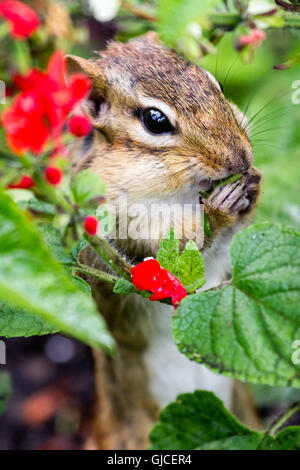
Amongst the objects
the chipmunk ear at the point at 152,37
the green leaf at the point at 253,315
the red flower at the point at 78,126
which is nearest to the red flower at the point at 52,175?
the red flower at the point at 78,126

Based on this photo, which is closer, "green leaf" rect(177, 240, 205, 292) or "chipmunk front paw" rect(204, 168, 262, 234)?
"green leaf" rect(177, 240, 205, 292)

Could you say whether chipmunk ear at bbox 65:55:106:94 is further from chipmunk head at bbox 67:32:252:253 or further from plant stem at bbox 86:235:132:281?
plant stem at bbox 86:235:132:281

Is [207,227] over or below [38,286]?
over

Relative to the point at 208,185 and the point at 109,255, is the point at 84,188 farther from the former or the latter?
the point at 208,185

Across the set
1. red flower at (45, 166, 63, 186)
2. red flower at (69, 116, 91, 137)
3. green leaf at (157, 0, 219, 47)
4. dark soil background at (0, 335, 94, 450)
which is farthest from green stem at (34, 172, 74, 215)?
dark soil background at (0, 335, 94, 450)

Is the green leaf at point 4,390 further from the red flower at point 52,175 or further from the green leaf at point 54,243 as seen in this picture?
the red flower at point 52,175

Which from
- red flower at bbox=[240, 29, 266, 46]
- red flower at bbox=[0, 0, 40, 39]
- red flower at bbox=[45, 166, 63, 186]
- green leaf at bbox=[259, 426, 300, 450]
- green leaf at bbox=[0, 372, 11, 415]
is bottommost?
green leaf at bbox=[259, 426, 300, 450]

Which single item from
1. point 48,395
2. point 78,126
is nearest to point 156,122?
point 78,126
